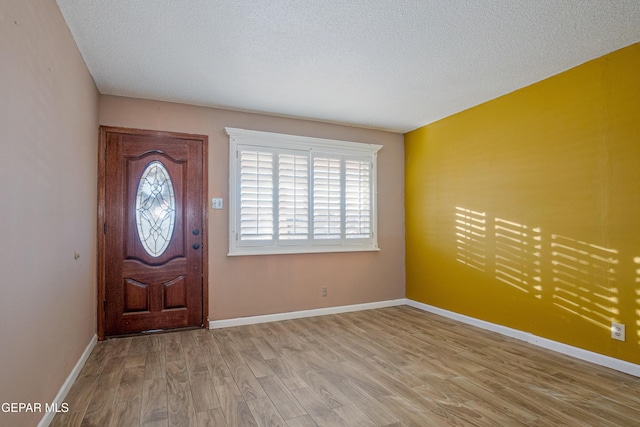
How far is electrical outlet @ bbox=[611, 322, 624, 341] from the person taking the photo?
2.79 meters

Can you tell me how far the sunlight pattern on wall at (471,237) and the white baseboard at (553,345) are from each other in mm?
640

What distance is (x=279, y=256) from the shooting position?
4387 mm

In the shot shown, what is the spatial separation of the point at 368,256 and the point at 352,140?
65.1 inches

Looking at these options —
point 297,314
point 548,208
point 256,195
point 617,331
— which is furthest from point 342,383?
point 548,208

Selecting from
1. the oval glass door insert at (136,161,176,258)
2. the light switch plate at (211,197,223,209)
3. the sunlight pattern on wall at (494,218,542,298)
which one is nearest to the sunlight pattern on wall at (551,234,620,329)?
the sunlight pattern on wall at (494,218,542,298)

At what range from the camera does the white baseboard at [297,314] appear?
4.07 metres

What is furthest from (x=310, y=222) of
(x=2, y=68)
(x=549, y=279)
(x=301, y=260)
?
(x=2, y=68)

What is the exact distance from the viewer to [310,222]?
4566mm

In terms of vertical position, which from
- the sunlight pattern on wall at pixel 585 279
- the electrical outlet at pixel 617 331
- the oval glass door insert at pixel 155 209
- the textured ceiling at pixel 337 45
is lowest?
the electrical outlet at pixel 617 331

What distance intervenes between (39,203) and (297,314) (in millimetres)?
3097

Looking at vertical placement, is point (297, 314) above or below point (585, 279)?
below

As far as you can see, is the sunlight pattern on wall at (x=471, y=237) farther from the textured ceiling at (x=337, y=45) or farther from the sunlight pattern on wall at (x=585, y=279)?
the textured ceiling at (x=337, y=45)

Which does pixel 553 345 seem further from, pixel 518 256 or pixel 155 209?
pixel 155 209

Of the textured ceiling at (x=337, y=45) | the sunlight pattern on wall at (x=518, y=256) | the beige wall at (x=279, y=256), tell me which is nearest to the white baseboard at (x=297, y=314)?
the beige wall at (x=279, y=256)
